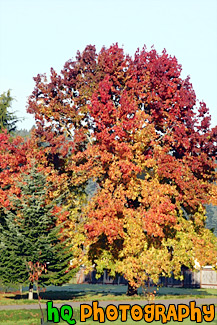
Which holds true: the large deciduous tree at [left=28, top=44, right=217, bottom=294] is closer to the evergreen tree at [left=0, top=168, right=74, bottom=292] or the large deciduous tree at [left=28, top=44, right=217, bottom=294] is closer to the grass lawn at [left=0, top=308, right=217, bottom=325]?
the evergreen tree at [left=0, top=168, right=74, bottom=292]

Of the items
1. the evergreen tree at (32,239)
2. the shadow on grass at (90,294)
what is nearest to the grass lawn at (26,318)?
the evergreen tree at (32,239)

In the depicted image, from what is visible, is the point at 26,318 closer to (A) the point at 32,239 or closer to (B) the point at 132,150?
(A) the point at 32,239

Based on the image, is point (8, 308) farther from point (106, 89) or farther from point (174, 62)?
point (174, 62)

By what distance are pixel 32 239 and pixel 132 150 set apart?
853 centimetres

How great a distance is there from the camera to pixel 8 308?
2591 cm

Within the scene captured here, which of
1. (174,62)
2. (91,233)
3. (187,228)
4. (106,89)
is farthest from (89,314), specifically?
(174,62)

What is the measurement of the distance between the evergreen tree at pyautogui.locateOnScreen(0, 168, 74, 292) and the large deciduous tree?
8.60 ft

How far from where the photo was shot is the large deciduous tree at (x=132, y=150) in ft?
109

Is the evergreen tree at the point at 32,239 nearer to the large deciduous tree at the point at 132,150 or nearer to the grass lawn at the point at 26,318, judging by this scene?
the large deciduous tree at the point at 132,150

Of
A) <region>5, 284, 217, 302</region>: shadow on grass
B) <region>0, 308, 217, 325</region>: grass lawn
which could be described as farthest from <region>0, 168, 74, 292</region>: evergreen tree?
<region>0, 308, 217, 325</region>: grass lawn

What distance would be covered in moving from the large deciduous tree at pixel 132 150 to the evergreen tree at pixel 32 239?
8.60ft

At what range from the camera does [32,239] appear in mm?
30797

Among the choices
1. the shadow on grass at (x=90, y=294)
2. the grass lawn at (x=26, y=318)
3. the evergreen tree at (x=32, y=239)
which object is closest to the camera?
the grass lawn at (x=26, y=318)

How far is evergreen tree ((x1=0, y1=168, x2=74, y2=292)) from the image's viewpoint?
3080cm
